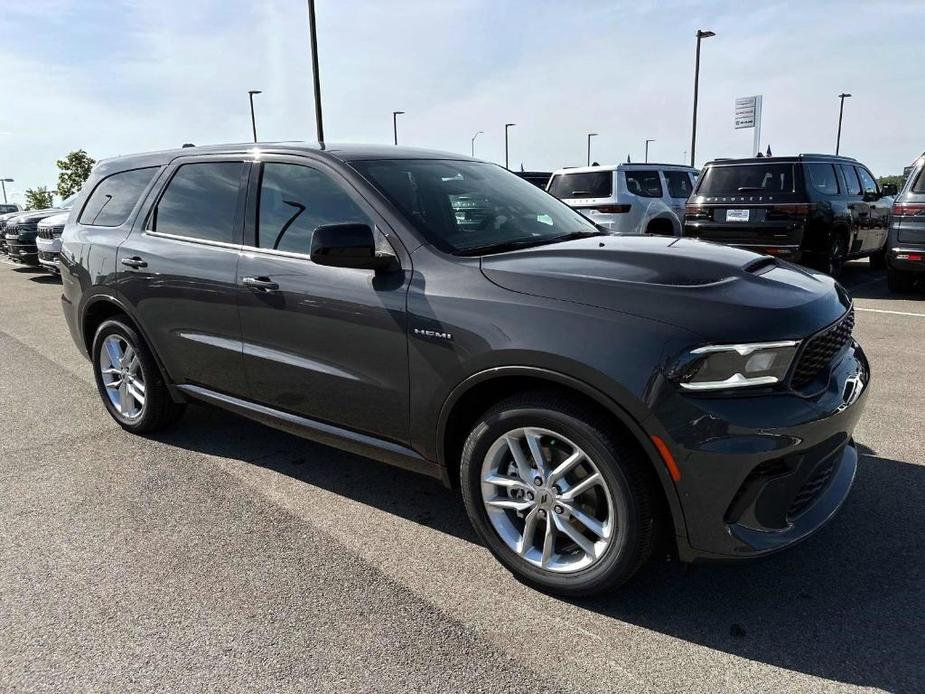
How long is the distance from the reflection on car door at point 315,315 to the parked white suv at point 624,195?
833cm

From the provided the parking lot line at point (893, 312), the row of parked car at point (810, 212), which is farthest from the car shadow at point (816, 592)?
the row of parked car at point (810, 212)

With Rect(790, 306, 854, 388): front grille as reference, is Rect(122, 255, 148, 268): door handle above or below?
above

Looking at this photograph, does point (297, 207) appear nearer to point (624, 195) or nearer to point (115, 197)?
point (115, 197)

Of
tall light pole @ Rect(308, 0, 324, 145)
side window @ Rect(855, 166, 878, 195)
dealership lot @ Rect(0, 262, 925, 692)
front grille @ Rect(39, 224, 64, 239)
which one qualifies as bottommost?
dealership lot @ Rect(0, 262, 925, 692)

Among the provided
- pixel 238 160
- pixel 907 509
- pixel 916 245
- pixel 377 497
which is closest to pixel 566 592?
pixel 377 497

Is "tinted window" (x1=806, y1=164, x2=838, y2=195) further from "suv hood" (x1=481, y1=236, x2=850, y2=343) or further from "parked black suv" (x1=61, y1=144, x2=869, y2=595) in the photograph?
"suv hood" (x1=481, y1=236, x2=850, y2=343)

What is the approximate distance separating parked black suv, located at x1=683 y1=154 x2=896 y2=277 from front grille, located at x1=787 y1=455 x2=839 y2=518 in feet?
24.3

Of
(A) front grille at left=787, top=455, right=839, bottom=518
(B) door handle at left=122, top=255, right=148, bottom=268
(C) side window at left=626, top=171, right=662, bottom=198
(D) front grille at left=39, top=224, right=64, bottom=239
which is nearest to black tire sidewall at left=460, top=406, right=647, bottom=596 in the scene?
(A) front grille at left=787, top=455, right=839, bottom=518

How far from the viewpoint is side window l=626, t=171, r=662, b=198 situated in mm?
11703

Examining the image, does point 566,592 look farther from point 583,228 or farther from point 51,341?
point 51,341

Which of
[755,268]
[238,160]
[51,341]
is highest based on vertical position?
[238,160]

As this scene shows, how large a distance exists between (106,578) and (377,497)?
1.25 metres

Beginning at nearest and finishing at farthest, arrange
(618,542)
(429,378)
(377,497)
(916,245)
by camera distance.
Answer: (618,542)
(429,378)
(377,497)
(916,245)

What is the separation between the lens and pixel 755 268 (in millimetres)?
2809
